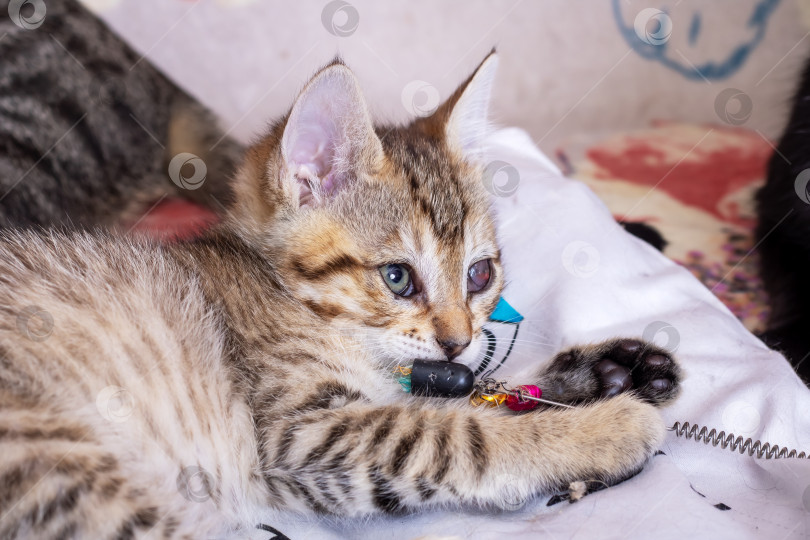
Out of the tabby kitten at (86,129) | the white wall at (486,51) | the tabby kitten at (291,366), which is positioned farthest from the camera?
the white wall at (486,51)

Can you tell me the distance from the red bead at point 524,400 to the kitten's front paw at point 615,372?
7 centimetres

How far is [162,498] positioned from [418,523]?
0.44 meters

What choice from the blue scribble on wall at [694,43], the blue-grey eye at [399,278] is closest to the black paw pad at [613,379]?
the blue-grey eye at [399,278]

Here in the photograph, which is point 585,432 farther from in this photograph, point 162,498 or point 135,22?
point 135,22

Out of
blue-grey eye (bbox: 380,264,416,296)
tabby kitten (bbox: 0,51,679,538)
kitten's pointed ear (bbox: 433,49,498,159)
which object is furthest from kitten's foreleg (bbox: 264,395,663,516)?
kitten's pointed ear (bbox: 433,49,498,159)

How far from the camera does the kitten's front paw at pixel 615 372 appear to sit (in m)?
1.37

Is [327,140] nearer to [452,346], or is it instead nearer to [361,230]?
[361,230]

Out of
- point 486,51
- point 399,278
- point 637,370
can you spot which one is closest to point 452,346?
point 399,278

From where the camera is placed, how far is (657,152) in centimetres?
282

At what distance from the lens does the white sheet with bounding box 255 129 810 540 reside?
3.79ft

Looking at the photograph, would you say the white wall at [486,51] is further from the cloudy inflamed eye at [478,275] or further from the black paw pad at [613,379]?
the black paw pad at [613,379]

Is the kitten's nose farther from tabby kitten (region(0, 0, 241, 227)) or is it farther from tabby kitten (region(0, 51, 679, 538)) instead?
tabby kitten (region(0, 0, 241, 227))

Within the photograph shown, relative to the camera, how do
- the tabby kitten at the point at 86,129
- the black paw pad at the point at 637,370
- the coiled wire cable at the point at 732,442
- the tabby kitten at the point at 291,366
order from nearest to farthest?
the tabby kitten at the point at 291,366 < the coiled wire cable at the point at 732,442 < the black paw pad at the point at 637,370 < the tabby kitten at the point at 86,129

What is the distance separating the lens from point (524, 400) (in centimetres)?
136
